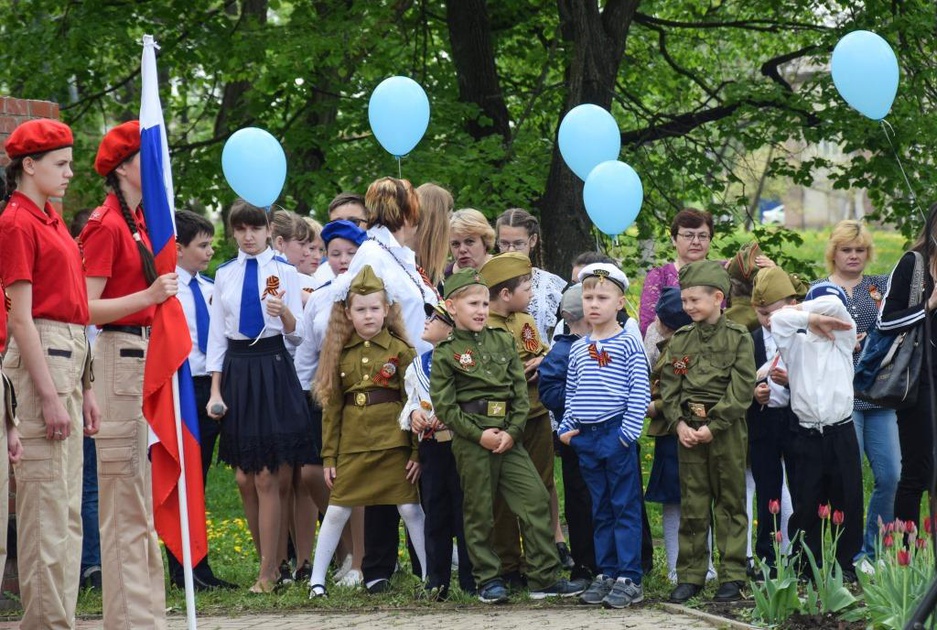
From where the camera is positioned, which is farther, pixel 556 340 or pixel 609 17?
pixel 609 17

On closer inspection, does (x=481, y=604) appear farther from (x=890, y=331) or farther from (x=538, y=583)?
(x=890, y=331)

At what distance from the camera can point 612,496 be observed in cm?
690

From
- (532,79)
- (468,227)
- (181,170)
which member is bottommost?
(468,227)

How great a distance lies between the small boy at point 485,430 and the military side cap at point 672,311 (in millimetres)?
987

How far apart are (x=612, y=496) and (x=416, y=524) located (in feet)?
3.78

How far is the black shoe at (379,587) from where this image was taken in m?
7.29

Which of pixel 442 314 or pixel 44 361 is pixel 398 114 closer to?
pixel 442 314

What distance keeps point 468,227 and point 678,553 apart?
88.4 inches

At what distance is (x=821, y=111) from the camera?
1397 centimetres

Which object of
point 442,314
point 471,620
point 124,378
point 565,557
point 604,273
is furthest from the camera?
point 565,557

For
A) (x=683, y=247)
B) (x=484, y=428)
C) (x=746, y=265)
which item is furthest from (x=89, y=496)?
(x=746, y=265)

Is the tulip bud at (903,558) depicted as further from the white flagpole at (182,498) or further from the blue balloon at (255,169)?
the blue balloon at (255,169)

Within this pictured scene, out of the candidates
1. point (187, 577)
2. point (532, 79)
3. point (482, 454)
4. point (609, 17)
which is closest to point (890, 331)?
point (482, 454)

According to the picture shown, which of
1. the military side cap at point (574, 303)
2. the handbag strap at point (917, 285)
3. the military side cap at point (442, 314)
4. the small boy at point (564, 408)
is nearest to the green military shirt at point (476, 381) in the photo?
the military side cap at point (442, 314)
